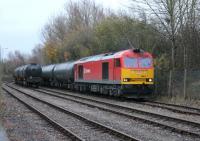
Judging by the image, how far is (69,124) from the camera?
16828 mm

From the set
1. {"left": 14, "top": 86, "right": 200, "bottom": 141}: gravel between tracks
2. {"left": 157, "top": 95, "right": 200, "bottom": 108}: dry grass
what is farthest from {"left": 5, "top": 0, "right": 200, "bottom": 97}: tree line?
{"left": 14, "top": 86, "right": 200, "bottom": 141}: gravel between tracks

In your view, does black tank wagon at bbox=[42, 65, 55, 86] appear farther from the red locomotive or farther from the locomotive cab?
the locomotive cab

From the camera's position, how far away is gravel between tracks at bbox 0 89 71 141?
13.6 meters

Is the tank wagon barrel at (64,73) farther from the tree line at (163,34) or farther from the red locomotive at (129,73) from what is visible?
the red locomotive at (129,73)

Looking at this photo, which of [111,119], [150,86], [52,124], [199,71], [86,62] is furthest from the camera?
[86,62]

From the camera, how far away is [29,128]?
15898mm

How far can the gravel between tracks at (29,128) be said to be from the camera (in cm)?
1356

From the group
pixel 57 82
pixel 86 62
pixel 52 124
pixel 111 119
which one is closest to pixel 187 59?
pixel 86 62

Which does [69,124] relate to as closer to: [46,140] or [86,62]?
[46,140]

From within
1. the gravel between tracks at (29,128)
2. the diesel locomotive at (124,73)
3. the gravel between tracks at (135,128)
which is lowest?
the gravel between tracks at (29,128)

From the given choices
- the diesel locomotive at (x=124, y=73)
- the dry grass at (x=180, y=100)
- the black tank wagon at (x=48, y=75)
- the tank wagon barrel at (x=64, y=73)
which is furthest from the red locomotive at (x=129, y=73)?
the black tank wagon at (x=48, y=75)

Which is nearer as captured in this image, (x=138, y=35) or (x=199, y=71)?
(x=199, y=71)

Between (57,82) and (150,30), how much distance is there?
816 inches

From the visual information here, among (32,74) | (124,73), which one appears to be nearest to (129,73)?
(124,73)
